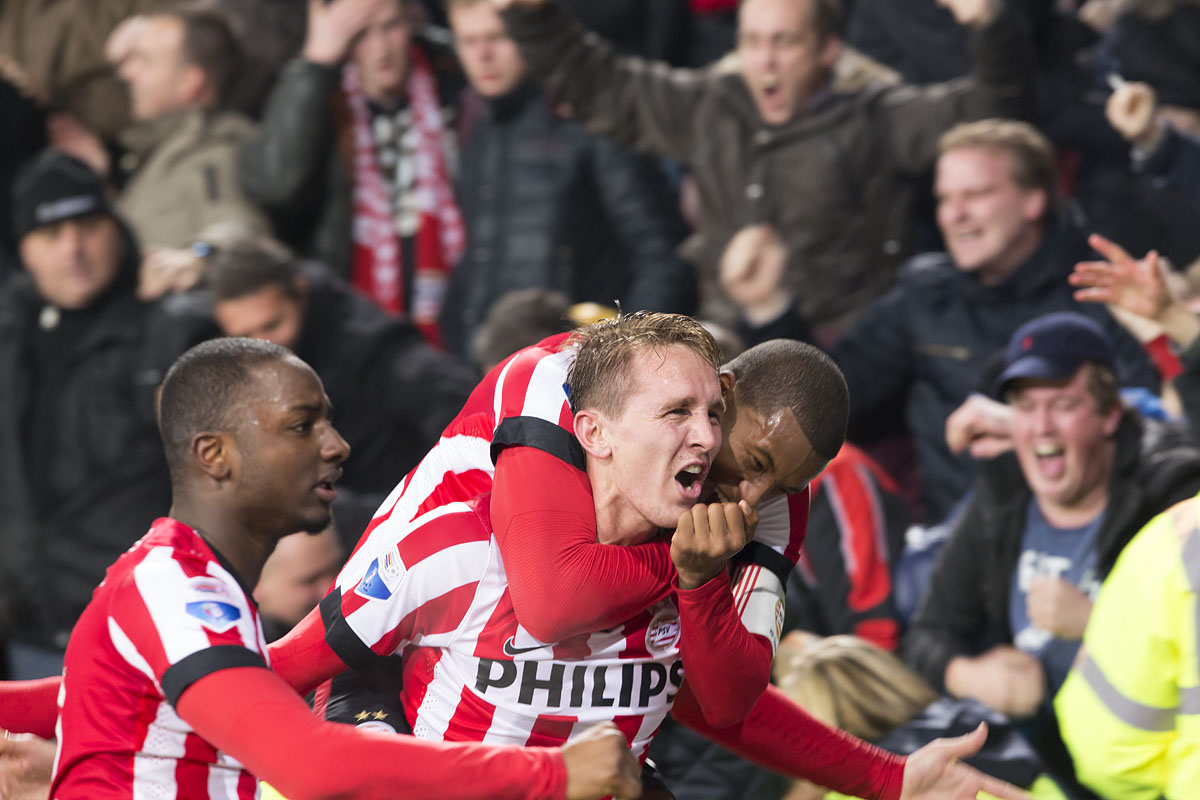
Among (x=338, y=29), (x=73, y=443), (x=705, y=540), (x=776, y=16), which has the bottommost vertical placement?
(x=73, y=443)

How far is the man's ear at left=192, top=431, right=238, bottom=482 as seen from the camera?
2.12 meters

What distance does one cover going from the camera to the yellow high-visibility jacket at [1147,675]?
7.84 feet

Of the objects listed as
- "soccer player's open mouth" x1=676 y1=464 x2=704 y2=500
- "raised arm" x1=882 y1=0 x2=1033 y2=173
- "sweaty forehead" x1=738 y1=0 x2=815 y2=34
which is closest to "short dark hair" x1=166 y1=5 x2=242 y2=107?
"sweaty forehead" x1=738 y1=0 x2=815 y2=34

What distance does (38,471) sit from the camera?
5.61 metres

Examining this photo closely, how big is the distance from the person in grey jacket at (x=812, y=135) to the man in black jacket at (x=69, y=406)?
6.76 ft

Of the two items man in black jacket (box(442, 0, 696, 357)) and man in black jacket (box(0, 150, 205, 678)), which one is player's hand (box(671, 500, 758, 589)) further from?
man in black jacket (box(0, 150, 205, 678))

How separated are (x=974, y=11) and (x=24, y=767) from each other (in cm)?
381

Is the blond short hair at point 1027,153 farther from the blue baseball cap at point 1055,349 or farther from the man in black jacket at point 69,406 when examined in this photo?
the man in black jacket at point 69,406

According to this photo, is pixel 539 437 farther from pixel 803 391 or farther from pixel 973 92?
pixel 973 92

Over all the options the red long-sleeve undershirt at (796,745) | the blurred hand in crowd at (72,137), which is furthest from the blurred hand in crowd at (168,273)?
the red long-sleeve undershirt at (796,745)

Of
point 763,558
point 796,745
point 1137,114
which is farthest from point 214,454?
point 1137,114

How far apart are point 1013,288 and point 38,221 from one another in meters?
3.95

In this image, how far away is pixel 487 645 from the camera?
222 centimetres

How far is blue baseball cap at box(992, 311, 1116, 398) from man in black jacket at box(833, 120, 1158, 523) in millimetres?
298
